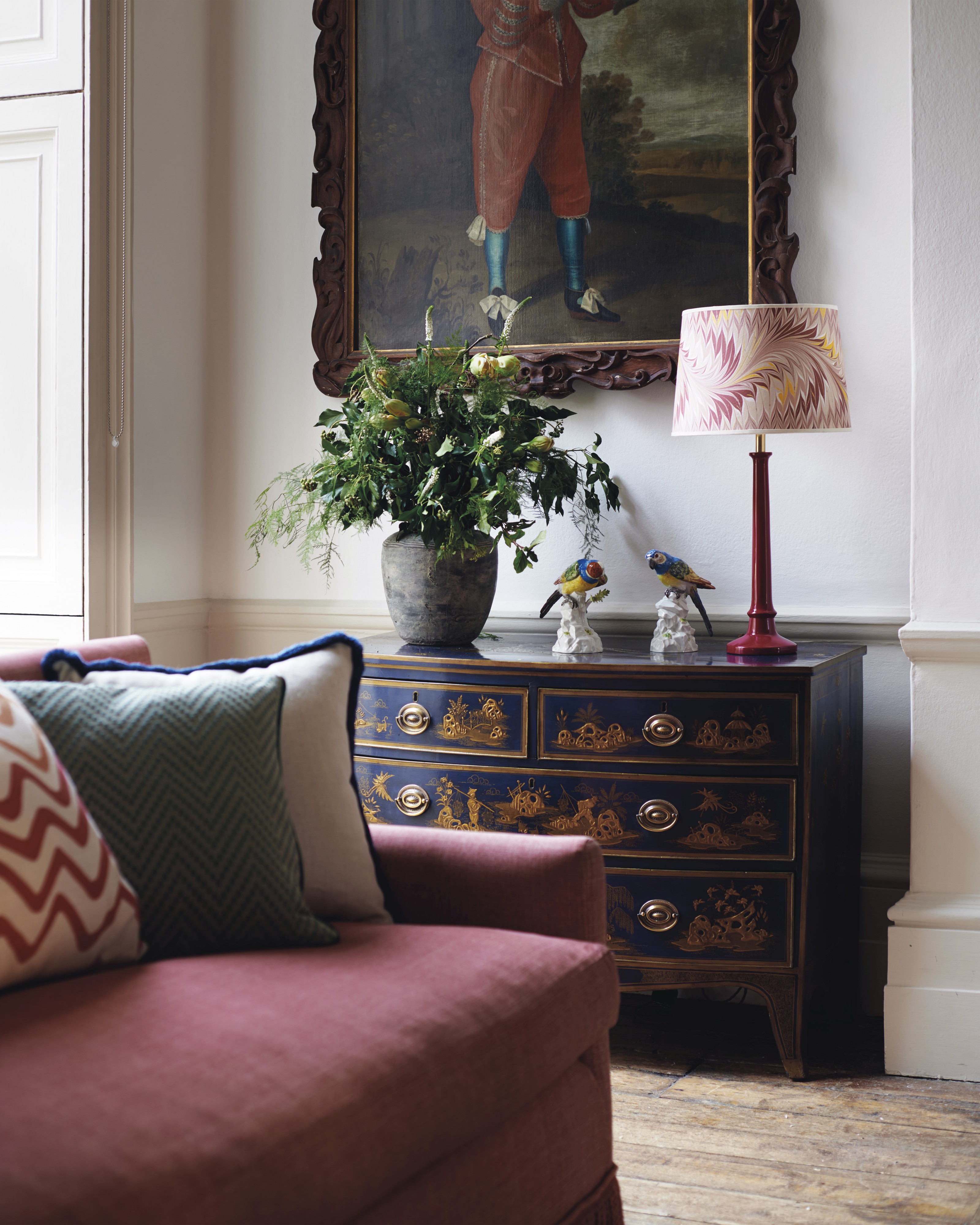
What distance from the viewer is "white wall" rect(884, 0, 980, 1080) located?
2.48 m

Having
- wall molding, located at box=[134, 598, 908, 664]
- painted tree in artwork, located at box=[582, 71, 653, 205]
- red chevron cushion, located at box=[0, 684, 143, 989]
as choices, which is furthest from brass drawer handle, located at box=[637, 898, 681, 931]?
painted tree in artwork, located at box=[582, 71, 653, 205]

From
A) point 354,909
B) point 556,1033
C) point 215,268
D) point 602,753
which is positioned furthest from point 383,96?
point 556,1033

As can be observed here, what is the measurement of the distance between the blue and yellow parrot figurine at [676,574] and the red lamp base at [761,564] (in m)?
0.12

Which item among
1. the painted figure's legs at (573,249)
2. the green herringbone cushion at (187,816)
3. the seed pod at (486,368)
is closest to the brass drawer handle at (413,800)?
the seed pod at (486,368)

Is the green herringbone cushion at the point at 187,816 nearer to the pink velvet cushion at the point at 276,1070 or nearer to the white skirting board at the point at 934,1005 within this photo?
the pink velvet cushion at the point at 276,1070

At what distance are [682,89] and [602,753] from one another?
63.1 inches

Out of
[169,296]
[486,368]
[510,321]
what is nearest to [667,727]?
[486,368]

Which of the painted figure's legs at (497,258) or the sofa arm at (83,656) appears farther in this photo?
the painted figure's legs at (497,258)

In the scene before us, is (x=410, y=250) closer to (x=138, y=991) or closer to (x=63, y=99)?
(x=63, y=99)

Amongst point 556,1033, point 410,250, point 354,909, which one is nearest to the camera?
point 556,1033

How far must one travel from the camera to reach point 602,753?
2500 mm

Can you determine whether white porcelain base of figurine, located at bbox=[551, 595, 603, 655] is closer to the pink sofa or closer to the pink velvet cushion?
the pink sofa

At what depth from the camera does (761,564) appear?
266cm

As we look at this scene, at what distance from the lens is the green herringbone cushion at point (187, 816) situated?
1522 millimetres
